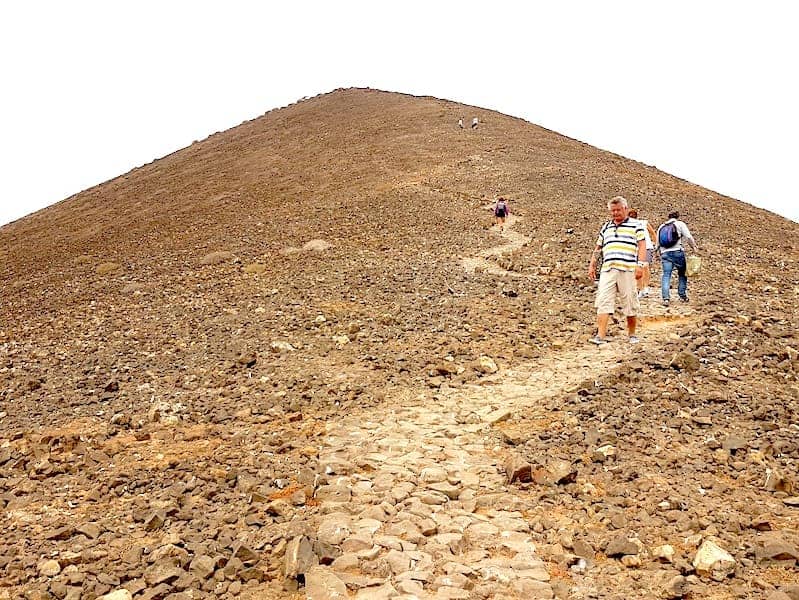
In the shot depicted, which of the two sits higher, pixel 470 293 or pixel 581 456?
pixel 470 293

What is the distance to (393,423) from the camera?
19.8 feet

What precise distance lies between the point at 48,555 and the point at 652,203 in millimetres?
16834

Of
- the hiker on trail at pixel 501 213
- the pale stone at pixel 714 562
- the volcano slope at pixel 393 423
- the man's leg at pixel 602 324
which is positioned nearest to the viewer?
the pale stone at pixel 714 562

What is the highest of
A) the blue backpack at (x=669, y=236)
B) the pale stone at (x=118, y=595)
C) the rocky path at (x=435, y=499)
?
the blue backpack at (x=669, y=236)

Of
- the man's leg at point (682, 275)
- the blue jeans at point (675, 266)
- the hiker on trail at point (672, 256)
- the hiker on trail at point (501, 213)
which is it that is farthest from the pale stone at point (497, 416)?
the hiker on trail at point (501, 213)

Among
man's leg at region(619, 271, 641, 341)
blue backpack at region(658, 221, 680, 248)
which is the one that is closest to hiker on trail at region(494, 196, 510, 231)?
blue backpack at region(658, 221, 680, 248)

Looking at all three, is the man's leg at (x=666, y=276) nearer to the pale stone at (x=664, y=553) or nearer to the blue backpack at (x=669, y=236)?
the blue backpack at (x=669, y=236)

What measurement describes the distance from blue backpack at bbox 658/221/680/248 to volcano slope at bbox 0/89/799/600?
1163 millimetres

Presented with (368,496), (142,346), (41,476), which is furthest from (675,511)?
(142,346)

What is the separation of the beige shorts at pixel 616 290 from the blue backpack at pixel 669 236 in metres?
2.78

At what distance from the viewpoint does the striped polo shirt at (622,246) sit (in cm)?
765

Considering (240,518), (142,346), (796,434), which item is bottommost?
(796,434)

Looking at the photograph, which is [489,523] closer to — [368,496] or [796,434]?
[368,496]

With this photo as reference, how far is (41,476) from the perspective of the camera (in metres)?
5.28
